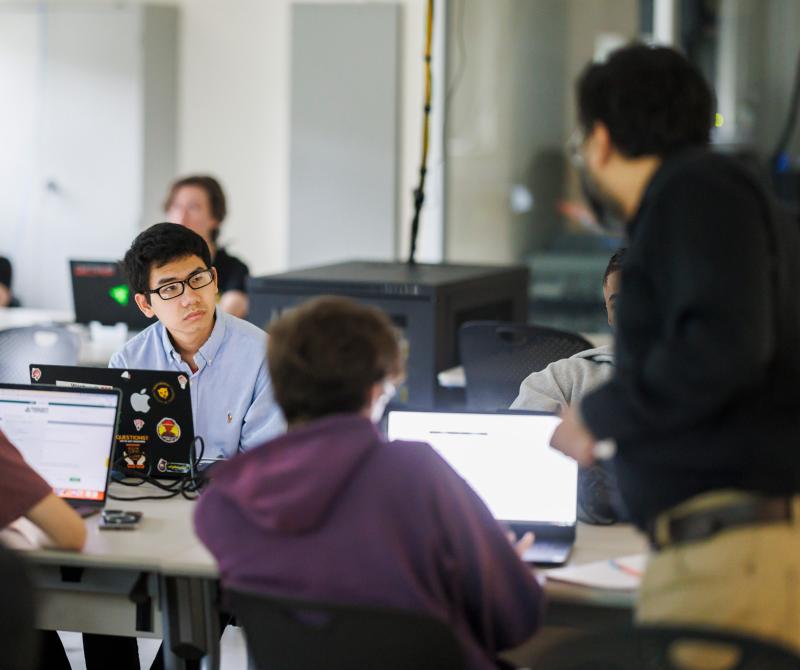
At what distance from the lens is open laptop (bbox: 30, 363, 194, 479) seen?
2.73 metres

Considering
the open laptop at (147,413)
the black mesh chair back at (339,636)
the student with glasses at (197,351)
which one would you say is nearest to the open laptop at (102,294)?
the student with glasses at (197,351)

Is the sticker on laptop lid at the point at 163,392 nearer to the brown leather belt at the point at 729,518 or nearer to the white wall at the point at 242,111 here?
the brown leather belt at the point at 729,518

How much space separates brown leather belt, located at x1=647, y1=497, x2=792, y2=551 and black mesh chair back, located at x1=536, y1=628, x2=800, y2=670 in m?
0.15

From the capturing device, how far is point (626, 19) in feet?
20.5

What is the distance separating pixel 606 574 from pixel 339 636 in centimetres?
61

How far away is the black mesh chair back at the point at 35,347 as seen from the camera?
394 cm

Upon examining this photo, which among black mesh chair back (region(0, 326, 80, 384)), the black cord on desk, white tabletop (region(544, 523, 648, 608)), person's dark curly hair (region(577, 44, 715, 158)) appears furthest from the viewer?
black mesh chair back (region(0, 326, 80, 384))

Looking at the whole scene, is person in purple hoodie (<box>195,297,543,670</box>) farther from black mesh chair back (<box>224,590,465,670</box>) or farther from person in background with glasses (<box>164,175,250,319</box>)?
person in background with glasses (<box>164,175,250,319</box>)

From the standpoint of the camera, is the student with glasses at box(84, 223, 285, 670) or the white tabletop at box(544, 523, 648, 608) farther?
the student with glasses at box(84, 223, 285, 670)

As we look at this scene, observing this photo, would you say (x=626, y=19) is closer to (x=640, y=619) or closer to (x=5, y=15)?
(x=5, y=15)

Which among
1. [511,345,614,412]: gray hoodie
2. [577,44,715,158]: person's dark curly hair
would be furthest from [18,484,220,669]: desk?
[577,44,715,158]: person's dark curly hair

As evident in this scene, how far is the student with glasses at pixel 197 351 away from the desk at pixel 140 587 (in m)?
0.47

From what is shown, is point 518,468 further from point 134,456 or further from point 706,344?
point 134,456

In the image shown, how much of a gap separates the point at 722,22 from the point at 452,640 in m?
5.37
